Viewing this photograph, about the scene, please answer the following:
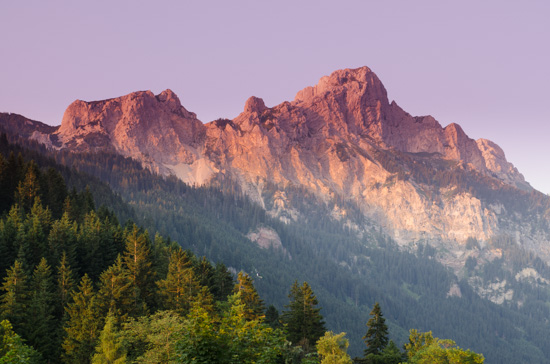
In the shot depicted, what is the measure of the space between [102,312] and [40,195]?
53.0 m

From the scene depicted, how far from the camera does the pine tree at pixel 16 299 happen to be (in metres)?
58.4

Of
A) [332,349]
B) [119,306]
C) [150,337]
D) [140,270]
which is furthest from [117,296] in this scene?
[332,349]

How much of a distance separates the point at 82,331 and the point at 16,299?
9906mm

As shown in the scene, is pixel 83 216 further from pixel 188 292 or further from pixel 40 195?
pixel 188 292

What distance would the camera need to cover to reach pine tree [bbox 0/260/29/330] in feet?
192

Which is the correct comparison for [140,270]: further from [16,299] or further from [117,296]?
[16,299]

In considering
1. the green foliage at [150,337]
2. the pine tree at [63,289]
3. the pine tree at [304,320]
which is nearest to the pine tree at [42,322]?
the pine tree at [63,289]

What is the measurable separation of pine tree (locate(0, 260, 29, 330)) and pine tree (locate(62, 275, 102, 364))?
4.97m

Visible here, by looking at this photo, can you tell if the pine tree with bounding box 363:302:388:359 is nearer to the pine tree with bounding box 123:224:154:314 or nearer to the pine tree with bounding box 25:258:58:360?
the pine tree with bounding box 123:224:154:314

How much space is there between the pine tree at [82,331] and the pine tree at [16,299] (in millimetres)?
4972

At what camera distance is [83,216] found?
348 feet

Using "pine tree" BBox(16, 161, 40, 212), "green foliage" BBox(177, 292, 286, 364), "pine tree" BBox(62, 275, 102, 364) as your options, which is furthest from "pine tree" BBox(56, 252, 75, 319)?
"green foliage" BBox(177, 292, 286, 364)

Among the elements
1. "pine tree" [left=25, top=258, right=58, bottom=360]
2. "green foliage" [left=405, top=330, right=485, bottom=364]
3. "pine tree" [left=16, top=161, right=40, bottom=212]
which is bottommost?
"pine tree" [left=25, top=258, right=58, bottom=360]

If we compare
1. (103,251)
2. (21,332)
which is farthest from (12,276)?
(103,251)
